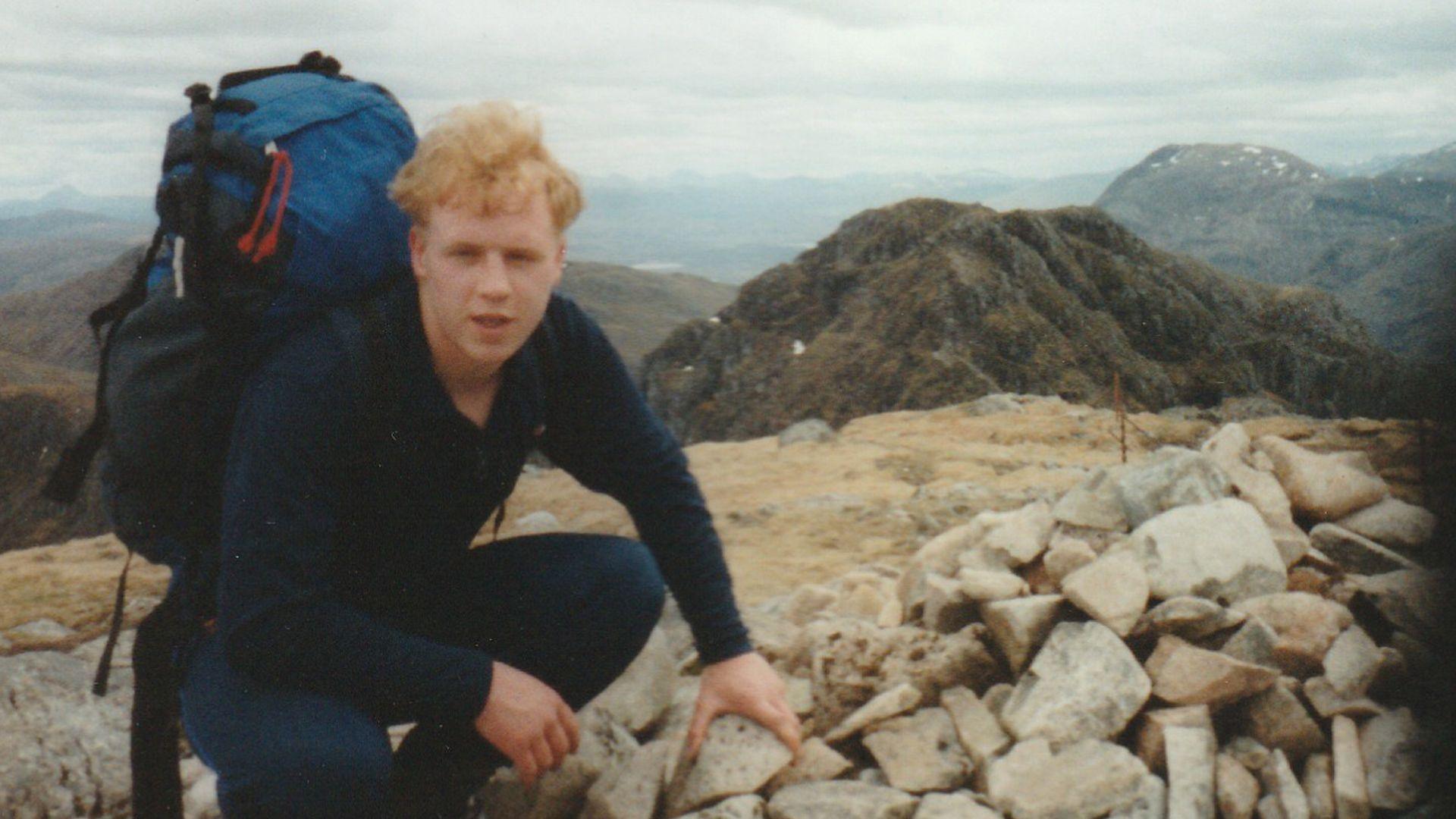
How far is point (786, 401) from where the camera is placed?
176 feet

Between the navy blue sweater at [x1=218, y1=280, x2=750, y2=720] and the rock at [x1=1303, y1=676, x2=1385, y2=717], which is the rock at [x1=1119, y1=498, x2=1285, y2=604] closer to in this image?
the rock at [x1=1303, y1=676, x2=1385, y2=717]

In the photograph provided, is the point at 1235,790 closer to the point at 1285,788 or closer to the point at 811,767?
the point at 1285,788

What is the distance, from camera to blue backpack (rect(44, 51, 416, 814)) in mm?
2693

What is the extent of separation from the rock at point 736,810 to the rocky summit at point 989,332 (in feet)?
139

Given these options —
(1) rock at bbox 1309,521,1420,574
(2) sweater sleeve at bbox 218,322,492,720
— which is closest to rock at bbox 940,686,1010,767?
(1) rock at bbox 1309,521,1420,574

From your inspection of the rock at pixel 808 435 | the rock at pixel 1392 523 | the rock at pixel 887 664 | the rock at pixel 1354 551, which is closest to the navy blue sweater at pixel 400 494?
the rock at pixel 887 664

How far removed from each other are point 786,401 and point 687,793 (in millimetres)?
50049

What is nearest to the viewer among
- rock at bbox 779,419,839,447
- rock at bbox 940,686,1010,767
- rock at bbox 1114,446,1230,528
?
rock at bbox 940,686,1010,767

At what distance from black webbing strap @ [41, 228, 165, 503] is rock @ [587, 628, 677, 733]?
228 centimetres

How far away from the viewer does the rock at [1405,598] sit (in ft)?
11.4

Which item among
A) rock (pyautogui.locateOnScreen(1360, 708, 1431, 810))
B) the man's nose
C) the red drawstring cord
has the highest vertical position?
the red drawstring cord

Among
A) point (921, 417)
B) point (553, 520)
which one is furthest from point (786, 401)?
point (553, 520)

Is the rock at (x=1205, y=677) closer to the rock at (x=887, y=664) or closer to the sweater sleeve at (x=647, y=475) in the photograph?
the rock at (x=887, y=664)

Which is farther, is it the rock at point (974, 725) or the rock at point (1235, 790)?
the rock at point (974, 725)
